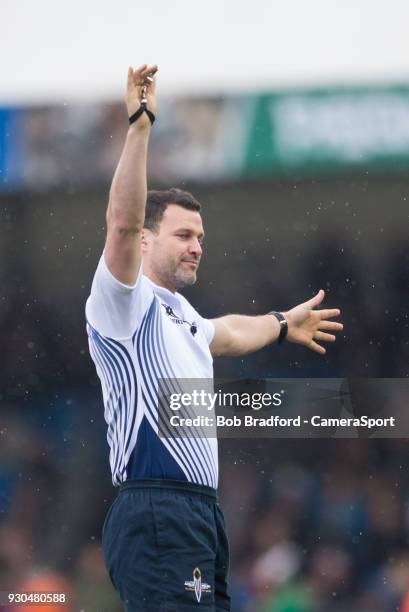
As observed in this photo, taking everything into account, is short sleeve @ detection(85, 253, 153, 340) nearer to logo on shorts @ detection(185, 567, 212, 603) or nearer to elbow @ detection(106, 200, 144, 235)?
elbow @ detection(106, 200, 144, 235)

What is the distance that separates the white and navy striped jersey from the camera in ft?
10.7

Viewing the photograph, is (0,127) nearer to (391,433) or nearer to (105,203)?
(105,203)

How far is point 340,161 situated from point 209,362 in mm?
3655

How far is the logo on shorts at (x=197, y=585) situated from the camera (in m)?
3.16

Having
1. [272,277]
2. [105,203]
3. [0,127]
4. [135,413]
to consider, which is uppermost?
[0,127]

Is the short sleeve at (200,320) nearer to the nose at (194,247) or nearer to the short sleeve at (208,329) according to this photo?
the short sleeve at (208,329)

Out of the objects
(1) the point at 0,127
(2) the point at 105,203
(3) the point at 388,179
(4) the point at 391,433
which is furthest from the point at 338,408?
(1) the point at 0,127

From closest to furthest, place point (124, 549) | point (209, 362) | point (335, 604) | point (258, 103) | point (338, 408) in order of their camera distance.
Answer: point (124, 549), point (209, 362), point (338, 408), point (335, 604), point (258, 103)

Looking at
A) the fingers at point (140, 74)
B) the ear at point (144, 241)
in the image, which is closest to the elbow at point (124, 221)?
the fingers at point (140, 74)

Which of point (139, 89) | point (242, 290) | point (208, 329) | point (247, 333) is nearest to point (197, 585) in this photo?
point (208, 329)

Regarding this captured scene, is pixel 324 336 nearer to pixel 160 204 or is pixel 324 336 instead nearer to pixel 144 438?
pixel 160 204

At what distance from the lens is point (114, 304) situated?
3.23 m

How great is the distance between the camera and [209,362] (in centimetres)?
360

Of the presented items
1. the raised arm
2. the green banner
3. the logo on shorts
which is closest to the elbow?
the raised arm
